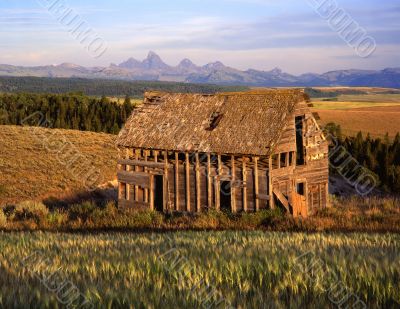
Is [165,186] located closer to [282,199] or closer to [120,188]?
[120,188]

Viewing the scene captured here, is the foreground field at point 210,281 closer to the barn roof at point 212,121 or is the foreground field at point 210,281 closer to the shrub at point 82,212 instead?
the barn roof at point 212,121

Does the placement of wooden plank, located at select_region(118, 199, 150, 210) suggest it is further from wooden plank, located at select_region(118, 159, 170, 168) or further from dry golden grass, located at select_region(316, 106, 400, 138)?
dry golden grass, located at select_region(316, 106, 400, 138)

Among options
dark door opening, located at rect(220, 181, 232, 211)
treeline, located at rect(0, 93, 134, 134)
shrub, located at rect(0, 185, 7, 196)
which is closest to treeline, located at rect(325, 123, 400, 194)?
dark door opening, located at rect(220, 181, 232, 211)

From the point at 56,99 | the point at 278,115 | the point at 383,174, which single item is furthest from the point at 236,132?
the point at 56,99

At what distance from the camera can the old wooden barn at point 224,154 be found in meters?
21.2

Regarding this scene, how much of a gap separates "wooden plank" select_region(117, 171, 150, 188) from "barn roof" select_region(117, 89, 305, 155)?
1289 mm

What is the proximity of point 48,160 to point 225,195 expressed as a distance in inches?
971

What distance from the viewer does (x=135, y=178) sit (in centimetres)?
2456

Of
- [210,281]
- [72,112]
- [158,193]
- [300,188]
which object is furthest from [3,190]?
[72,112]

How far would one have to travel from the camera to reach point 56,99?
7206 cm

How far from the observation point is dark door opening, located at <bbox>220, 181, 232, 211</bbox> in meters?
21.9

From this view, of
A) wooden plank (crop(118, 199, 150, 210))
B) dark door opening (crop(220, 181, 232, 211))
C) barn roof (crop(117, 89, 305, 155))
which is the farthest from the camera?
wooden plank (crop(118, 199, 150, 210))

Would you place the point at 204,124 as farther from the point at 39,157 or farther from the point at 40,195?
the point at 39,157

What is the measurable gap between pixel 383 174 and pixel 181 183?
75.2 feet
